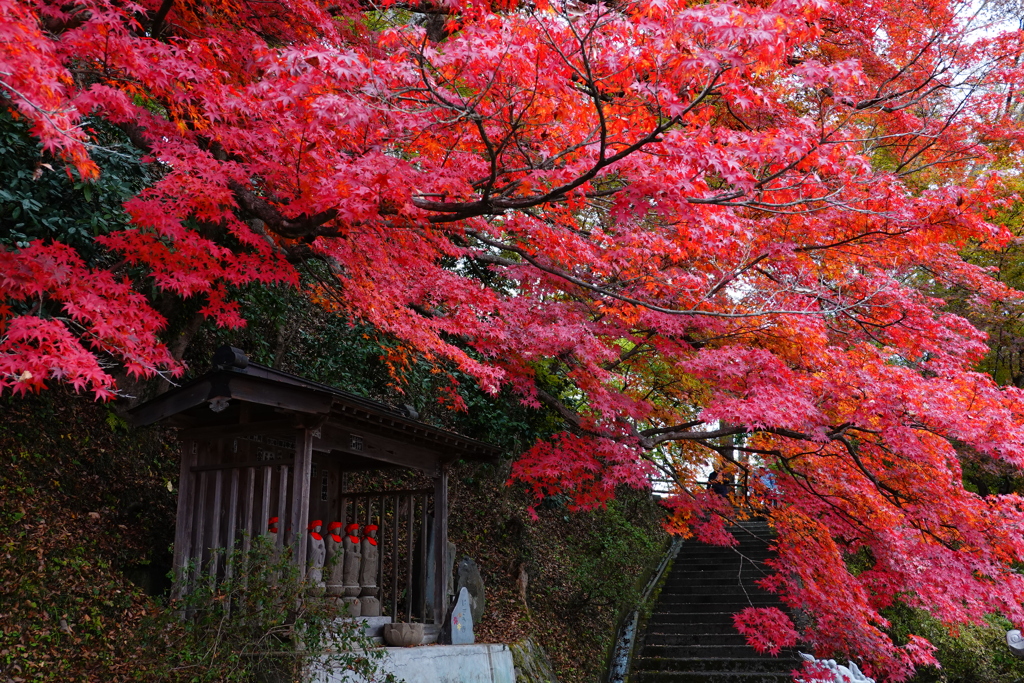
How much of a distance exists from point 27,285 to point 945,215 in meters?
8.41

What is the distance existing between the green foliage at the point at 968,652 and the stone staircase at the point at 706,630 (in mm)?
2527

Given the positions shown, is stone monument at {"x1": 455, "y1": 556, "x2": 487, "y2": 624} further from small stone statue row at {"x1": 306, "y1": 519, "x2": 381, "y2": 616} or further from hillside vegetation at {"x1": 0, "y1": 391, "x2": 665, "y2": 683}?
small stone statue row at {"x1": 306, "y1": 519, "x2": 381, "y2": 616}

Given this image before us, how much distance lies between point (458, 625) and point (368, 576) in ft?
3.55

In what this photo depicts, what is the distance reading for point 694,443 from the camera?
1211 cm

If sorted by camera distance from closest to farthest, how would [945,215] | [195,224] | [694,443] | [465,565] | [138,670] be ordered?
1. [138,670]
2. [195,224]
3. [945,215]
4. [465,565]
5. [694,443]

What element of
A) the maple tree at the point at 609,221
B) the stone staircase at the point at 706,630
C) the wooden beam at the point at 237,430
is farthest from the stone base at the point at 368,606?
the stone staircase at the point at 706,630

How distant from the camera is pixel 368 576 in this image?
711 cm

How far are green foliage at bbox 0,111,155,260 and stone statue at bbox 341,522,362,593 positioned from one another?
3561mm

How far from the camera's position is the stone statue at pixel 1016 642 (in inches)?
480

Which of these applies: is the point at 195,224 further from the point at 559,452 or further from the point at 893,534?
the point at 893,534

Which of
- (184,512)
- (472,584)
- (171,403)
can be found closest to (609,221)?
(472,584)

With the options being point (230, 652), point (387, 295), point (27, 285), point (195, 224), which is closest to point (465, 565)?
point (387, 295)

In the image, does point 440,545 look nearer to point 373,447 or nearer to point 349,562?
point 349,562

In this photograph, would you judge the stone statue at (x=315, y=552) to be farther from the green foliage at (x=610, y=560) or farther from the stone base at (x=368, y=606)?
the green foliage at (x=610, y=560)
